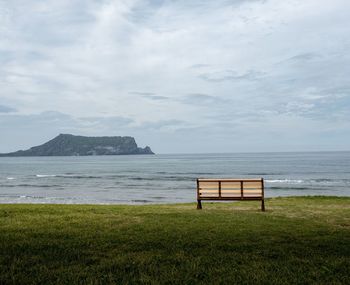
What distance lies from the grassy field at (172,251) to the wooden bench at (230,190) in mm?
3648

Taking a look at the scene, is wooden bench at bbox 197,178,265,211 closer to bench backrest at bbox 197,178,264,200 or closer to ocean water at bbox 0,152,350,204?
bench backrest at bbox 197,178,264,200

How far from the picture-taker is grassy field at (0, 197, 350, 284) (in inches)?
224

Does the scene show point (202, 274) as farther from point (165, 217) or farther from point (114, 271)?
point (165, 217)

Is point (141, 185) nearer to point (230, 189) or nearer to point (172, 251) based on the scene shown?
point (230, 189)

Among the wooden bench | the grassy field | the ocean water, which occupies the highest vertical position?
the wooden bench

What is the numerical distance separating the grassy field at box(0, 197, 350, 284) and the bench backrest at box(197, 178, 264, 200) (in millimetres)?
3647

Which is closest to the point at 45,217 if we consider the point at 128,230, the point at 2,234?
the point at 2,234

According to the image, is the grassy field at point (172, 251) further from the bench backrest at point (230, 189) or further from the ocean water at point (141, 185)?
the ocean water at point (141, 185)

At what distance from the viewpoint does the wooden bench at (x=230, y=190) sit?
48.9 feet

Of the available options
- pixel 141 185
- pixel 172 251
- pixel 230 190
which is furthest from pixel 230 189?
pixel 141 185

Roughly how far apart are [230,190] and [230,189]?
0.04 metres

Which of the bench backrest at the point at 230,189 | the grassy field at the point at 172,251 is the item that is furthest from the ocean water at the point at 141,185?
the grassy field at the point at 172,251

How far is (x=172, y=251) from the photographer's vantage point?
723 cm

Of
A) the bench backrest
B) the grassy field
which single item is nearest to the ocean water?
the bench backrest
